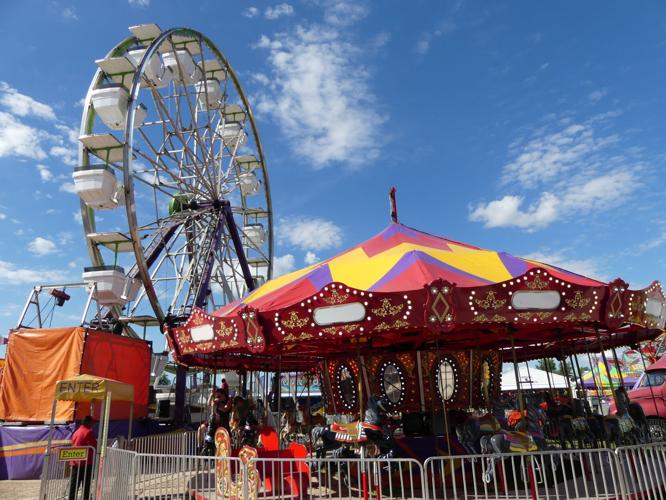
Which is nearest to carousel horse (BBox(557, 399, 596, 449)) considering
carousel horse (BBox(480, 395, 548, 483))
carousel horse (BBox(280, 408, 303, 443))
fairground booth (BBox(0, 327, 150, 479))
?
carousel horse (BBox(480, 395, 548, 483))

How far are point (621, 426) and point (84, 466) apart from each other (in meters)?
7.62

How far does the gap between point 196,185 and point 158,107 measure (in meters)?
2.92

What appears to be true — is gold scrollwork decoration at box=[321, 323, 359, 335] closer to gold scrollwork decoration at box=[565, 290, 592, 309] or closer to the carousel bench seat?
the carousel bench seat

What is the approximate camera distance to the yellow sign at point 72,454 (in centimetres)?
649

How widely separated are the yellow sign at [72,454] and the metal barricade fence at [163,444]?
3500 mm

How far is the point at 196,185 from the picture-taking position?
56.4 ft

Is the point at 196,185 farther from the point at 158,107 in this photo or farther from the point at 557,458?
the point at 557,458

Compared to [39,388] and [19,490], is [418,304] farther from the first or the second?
[39,388]

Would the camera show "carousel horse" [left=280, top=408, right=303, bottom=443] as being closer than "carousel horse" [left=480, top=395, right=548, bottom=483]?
No

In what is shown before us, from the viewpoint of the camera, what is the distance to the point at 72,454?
21.4ft

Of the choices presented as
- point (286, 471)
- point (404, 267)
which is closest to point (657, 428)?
point (404, 267)

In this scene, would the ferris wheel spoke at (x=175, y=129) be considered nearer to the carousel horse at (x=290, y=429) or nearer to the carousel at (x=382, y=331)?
the carousel at (x=382, y=331)

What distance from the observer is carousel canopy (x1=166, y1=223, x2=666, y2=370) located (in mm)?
5895

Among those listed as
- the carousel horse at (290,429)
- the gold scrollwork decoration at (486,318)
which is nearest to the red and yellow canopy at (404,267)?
the gold scrollwork decoration at (486,318)
